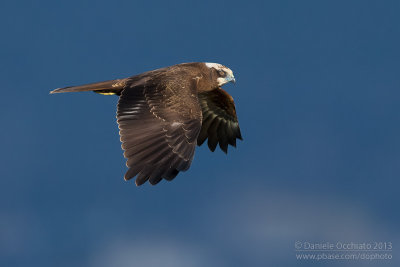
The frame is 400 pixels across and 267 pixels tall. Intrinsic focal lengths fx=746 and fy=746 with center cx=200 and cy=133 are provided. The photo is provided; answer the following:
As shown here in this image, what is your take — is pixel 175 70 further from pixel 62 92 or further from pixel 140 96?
pixel 62 92

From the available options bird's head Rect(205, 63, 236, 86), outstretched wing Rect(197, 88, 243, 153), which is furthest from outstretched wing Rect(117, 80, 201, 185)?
outstretched wing Rect(197, 88, 243, 153)

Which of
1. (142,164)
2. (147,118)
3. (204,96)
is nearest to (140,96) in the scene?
(147,118)

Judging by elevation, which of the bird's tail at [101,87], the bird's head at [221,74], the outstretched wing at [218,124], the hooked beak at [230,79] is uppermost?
the bird's tail at [101,87]

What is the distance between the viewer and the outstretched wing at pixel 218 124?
1630 centimetres

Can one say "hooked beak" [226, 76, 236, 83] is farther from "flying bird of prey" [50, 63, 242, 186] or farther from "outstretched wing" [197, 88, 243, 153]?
"outstretched wing" [197, 88, 243, 153]

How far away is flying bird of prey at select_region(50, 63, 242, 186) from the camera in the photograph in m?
12.3

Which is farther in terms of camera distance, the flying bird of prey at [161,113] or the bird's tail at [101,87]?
the bird's tail at [101,87]

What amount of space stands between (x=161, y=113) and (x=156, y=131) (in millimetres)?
443

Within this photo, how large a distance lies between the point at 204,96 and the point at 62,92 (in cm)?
326

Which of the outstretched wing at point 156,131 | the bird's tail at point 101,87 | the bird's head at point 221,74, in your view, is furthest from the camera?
the bird's head at point 221,74

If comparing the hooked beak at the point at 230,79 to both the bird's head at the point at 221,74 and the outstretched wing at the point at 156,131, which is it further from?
the outstretched wing at the point at 156,131

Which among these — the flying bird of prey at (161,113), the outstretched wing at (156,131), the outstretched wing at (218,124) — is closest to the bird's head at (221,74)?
the flying bird of prey at (161,113)

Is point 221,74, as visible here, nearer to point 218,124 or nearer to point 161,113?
point 218,124

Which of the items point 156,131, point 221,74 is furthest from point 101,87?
point 221,74
